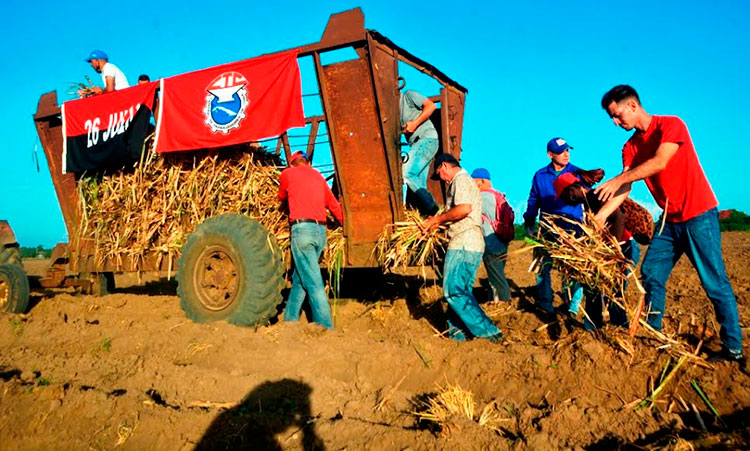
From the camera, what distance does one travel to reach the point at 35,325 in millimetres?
5969

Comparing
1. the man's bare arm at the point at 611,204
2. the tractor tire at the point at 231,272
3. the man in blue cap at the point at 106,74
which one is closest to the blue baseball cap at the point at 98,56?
the man in blue cap at the point at 106,74

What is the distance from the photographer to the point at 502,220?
6.28m

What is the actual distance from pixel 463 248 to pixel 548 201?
4.88ft

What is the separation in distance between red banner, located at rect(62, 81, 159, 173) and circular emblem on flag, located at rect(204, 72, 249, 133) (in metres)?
0.96

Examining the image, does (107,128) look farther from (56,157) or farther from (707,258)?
(707,258)

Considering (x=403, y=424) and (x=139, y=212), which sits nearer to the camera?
(x=403, y=424)

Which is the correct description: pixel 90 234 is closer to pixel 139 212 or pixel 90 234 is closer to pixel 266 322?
pixel 139 212

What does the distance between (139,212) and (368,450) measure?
5001mm

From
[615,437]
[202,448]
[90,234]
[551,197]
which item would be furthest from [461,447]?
[90,234]

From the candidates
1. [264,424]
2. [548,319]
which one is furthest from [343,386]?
[548,319]

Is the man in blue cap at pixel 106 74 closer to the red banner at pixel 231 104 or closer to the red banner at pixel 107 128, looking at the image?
the red banner at pixel 107 128

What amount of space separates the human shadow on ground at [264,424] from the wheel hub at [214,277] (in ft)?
7.16

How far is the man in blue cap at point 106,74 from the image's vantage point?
710 cm

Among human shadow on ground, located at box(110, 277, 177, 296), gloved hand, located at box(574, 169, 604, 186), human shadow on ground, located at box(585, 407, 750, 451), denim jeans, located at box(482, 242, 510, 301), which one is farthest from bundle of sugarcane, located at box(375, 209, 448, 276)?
human shadow on ground, located at box(110, 277, 177, 296)
